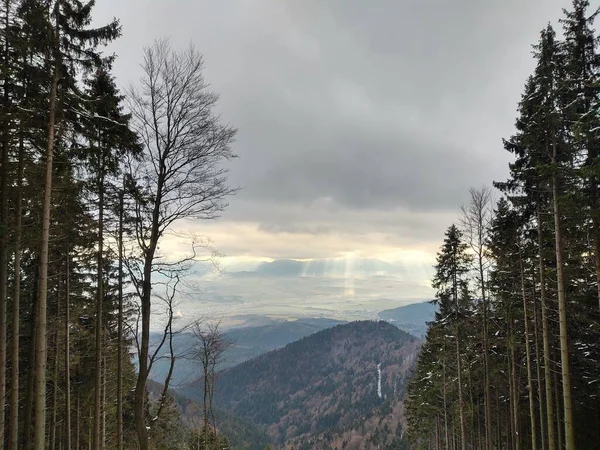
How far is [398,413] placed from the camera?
562 feet

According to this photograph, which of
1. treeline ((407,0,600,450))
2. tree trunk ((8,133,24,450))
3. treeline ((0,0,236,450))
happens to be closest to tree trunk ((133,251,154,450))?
treeline ((0,0,236,450))

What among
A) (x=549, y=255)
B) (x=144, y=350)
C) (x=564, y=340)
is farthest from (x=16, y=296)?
(x=549, y=255)

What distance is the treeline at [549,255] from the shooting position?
9.96m

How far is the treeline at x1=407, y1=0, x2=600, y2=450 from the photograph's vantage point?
9961mm

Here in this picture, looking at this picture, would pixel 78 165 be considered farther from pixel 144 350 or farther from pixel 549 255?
pixel 549 255

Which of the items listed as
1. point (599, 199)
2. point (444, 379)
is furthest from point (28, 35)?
point (444, 379)

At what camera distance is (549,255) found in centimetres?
1331

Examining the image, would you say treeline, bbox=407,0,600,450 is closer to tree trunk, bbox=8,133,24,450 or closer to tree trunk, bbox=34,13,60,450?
tree trunk, bbox=34,13,60,450

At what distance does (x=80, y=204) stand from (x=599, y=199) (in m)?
15.0

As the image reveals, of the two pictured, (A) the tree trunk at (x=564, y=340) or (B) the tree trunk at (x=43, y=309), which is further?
(A) the tree trunk at (x=564, y=340)

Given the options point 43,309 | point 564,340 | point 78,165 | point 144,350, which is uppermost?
point 78,165

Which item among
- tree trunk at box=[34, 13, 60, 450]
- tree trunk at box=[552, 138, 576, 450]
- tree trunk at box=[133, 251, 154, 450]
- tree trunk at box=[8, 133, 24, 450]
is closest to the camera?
tree trunk at box=[34, 13, 60, 450]

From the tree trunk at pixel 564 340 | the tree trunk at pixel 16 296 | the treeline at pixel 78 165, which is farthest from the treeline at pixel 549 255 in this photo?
the tree trunk at pixel 16 296

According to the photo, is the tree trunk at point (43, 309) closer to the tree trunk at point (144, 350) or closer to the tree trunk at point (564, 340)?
the tree trunk at point (144, 350)
